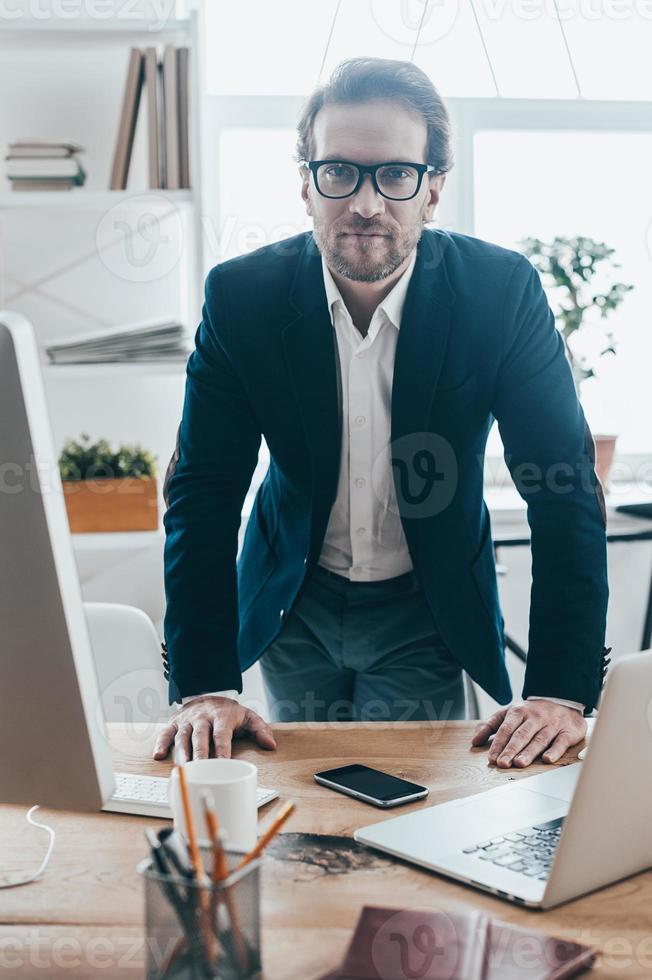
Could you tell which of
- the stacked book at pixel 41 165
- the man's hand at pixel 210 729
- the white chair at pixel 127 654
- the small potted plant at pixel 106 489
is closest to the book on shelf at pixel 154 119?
the stacked book at pixel 41 165

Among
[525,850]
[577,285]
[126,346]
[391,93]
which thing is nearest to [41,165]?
[126,346]

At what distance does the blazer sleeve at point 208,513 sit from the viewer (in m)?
1.42

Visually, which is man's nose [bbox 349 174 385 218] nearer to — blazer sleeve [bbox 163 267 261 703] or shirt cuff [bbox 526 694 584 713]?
blazer sleeve [bbox 163 267 261 703]

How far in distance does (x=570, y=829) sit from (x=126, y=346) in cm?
180

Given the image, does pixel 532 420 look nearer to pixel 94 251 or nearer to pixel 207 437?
pixel 207 437

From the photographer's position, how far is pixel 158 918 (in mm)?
688

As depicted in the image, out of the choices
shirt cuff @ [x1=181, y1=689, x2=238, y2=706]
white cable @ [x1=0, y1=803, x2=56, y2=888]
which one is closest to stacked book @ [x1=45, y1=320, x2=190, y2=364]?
shirt cuff @ [x1=181, y1=689, x2=238, y2=706]

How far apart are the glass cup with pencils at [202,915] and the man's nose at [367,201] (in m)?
1.05

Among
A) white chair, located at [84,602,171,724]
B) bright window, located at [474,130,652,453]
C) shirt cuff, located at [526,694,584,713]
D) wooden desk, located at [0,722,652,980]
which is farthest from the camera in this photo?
bright window, located at [474,130,652,453]

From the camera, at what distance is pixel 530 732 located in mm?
1234

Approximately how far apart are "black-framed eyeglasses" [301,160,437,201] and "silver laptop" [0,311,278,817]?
90 centimetres

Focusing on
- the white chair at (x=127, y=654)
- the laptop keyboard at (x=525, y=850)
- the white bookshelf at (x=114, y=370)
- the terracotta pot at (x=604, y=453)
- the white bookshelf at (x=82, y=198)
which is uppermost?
the white bookshelf at (x=82, y=198)

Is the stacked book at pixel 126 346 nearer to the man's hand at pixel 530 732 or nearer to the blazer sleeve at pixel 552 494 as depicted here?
the blazer sleeve at pixel 552 494

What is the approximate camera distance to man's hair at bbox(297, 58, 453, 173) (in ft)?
5.08
